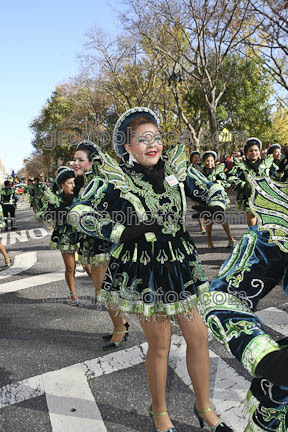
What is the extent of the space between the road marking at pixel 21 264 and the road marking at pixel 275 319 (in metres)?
4.30

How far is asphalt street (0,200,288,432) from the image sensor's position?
268 cm

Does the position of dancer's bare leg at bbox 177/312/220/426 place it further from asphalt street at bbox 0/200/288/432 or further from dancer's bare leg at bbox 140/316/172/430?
asphalt street at bbox 0/200/288/432

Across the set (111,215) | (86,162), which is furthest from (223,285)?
(86,162)

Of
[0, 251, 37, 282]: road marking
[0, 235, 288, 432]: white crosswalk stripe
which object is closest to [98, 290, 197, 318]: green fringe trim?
[0, 235, 288, 432]: white crosswalk stripe

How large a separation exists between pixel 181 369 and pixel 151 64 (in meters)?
20.8

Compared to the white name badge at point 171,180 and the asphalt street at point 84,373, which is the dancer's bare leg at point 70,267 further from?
the white name badge at point 171,180

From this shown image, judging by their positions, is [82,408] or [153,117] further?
[82,408]

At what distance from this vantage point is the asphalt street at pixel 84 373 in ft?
8.80

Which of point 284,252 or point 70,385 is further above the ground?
point 284,252

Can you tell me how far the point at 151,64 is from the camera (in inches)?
842

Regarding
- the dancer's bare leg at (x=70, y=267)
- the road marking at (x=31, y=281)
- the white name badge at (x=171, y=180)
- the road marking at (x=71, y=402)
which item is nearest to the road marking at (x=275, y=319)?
the road marking at (x=71, y=402)

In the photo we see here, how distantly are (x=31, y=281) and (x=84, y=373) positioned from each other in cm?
353

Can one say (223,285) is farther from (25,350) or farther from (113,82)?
(113,82)

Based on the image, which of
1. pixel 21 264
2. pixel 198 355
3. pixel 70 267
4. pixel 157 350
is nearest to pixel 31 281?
pixel 21 264
